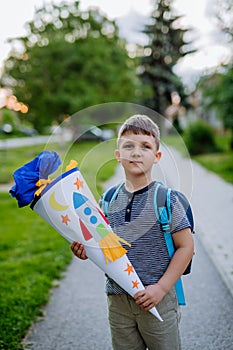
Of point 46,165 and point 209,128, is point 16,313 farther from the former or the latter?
point 209,128

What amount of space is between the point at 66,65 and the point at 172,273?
29.8 meters

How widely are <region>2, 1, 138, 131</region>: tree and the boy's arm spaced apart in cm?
2866

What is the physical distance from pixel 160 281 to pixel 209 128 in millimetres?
20631

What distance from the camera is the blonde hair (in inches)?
86.3

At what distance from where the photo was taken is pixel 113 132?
2.62m

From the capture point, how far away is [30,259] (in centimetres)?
607

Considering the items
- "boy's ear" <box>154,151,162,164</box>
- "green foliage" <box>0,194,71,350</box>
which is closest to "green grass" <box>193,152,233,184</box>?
"green foliage" <box>0,194,71,350</box>

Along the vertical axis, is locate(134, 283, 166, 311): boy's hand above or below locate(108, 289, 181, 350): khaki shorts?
above

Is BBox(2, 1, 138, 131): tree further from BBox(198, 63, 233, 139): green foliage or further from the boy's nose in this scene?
the boy's nose

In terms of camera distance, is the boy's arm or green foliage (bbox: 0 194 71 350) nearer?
the boy's arm

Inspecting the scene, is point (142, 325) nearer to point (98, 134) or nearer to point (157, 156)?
point (157, 156)

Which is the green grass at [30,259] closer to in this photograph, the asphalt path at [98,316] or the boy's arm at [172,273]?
the asphalt path at [98,316]

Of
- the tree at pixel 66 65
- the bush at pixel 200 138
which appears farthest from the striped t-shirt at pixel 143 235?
the tree at pixel 66 65

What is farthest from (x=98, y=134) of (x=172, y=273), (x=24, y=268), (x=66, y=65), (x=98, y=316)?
(x=66, y=65)
